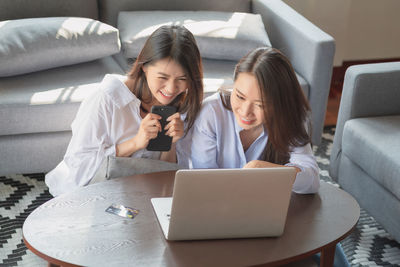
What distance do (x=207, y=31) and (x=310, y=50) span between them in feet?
1.60

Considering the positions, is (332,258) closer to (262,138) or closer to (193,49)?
(262,138)

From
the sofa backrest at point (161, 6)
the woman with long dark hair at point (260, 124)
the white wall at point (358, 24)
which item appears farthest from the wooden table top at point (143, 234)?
the white wall at point (358, 24)

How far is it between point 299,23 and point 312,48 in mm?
243

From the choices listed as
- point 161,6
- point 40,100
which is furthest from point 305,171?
point 161,6

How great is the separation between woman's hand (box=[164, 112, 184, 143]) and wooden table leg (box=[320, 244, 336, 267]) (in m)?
0.56

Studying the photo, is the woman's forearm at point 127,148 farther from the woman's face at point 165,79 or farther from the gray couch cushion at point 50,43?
the gray couch cushion at point 50,43

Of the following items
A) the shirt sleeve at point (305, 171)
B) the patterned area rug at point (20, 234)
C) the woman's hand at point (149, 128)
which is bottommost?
the patterned area rug at point (20, 234)

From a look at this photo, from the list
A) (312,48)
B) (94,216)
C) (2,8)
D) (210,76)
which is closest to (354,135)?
(312,48)

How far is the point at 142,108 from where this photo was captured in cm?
193

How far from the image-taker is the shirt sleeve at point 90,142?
1.81 metres

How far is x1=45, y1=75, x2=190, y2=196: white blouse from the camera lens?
182 centimetres

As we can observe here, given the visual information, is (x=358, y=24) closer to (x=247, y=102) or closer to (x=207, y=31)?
(x=207, y=31)

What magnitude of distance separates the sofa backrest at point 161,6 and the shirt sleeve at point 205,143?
1288 mm

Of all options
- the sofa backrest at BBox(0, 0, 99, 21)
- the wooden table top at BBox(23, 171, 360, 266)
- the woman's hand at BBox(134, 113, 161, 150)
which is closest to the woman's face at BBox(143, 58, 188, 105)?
the woman's hand at BBox(134, 113, 161, 150)
